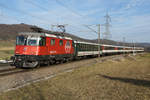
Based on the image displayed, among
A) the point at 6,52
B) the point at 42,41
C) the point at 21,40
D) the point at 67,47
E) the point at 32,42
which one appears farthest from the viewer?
the point at 6,52

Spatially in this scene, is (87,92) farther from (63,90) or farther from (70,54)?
(70,54)

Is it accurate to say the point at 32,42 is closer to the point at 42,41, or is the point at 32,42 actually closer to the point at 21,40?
the point at 42,41

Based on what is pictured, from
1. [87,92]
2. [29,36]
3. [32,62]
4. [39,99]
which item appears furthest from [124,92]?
[29,36]

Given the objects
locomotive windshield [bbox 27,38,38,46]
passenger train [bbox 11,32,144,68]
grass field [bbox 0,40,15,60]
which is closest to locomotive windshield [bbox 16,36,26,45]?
passenger train [bbox 11,32,144,68]

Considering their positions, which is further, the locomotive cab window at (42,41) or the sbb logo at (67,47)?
the sbb logo at (67,47)

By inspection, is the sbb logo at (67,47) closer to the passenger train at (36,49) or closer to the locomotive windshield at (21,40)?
the passenger train at (36,49)

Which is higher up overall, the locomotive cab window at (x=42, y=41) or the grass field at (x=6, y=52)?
the locomotive cab window at (x=42, y=41)

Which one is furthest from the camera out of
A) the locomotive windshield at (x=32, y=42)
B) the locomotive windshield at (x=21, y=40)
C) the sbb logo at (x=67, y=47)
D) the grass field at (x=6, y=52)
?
the grass field at (x=6, y=52)

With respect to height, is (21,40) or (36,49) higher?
(21,40)

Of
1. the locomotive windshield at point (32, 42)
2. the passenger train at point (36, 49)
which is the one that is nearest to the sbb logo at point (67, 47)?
the passenger train at point (36, 49)

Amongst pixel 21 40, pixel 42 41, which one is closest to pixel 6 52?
pixel 21 40

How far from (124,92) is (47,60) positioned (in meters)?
9.86

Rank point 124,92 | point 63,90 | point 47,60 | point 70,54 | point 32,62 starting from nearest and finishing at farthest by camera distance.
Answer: point 124,92 → point 63,90 → point 32,62 → point 47,60 → point 70,54

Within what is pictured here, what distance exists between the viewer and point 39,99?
611 centimetres
